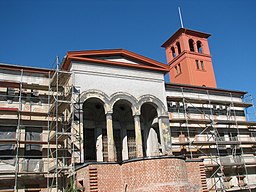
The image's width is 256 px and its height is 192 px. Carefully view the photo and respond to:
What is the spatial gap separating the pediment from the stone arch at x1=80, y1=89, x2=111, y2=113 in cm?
220

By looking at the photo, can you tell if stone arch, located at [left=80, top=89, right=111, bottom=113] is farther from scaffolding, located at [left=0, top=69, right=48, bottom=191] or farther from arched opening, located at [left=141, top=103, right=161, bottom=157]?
arched opening, located at [left=141, top=103, right=161, bottom=157]

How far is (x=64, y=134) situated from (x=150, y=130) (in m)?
7.55

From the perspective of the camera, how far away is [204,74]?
109 ft

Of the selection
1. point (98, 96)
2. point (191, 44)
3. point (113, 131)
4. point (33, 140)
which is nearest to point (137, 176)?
point (98, 96)

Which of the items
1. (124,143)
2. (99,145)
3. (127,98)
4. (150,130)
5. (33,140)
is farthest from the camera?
(150,130)

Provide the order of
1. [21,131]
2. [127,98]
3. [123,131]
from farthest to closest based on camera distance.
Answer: [123,131]
[127,98]
[21,131]

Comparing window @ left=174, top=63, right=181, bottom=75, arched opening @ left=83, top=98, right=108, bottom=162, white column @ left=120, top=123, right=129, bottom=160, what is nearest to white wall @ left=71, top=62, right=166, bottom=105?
arched opening @ left=83, top=98, right=108, bottom=162

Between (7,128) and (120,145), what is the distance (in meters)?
7.74

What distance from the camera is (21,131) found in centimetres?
1859

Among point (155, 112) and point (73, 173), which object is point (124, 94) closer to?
point (155, 112)

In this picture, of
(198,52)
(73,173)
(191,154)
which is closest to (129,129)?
(191,154)

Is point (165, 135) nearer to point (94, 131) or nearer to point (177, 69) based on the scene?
point (94, 131)

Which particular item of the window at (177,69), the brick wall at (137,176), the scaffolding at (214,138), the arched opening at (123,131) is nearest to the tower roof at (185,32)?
the window at (177,69)

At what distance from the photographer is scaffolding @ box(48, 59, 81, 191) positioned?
16844mm
